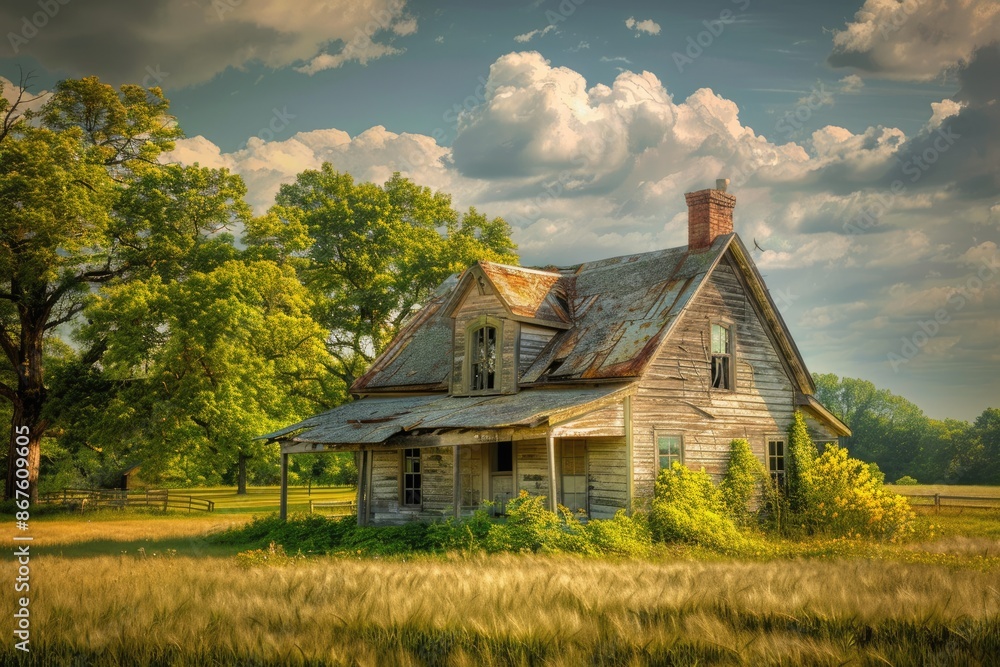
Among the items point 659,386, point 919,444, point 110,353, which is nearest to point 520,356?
point 659,386

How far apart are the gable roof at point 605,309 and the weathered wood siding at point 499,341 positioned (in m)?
0.30

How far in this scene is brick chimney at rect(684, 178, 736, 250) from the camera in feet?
83.9

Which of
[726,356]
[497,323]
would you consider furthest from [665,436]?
[497,323]

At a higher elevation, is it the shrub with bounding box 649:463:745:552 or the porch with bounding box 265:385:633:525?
the porch with bounding box 265:385:633:525

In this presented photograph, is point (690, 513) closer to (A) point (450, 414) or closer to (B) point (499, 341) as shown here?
(A) point (450, 414)

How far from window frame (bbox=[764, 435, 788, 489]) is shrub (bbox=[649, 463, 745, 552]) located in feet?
10.2

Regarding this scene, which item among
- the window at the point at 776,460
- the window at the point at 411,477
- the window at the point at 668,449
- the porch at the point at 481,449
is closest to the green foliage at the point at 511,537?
the porch at the point at 481,449

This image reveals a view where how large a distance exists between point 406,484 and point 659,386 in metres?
8.79

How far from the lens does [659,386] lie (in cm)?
2325

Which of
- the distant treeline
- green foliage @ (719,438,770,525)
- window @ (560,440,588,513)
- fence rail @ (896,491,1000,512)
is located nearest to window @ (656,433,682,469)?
green foliage @ (719,438,770,525)

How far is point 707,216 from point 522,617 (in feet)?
60.2

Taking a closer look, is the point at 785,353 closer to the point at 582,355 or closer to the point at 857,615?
the point at 582,355

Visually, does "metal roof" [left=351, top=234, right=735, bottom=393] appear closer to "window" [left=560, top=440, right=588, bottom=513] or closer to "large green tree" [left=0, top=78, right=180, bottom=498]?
"window" [left=560, top=440, right=588, bottom=513]

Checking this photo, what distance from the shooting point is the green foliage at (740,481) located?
24.0m
